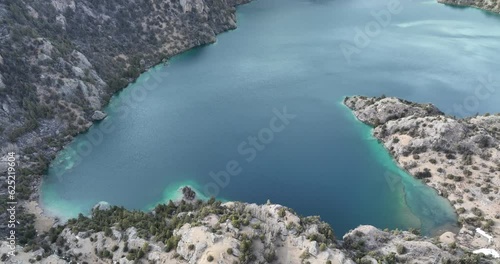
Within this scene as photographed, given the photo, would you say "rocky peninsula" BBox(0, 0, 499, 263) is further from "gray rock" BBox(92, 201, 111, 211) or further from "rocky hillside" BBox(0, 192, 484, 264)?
"gray rock" BBox(92, 201, 111, 211)

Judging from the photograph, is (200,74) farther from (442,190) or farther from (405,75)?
(442,190)

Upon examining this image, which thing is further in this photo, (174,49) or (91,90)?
(174,49)

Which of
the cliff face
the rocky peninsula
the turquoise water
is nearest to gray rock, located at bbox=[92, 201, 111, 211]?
the rocky peninsula

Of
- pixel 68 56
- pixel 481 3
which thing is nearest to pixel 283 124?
pixel 68 56

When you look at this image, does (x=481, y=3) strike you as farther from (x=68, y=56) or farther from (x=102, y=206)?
(x=102, y=206)

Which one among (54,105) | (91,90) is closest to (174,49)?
(91,90)
